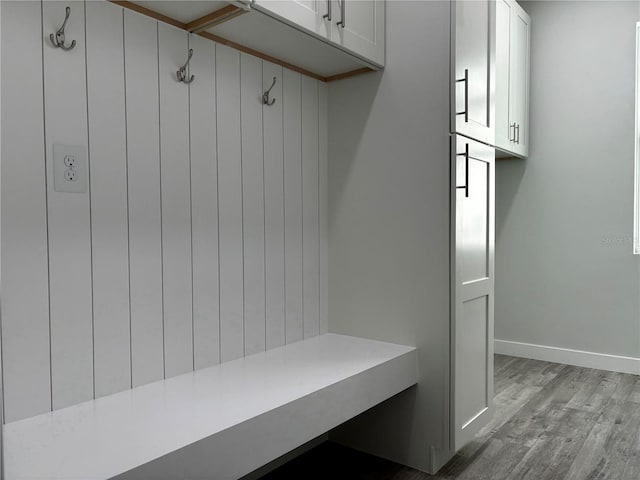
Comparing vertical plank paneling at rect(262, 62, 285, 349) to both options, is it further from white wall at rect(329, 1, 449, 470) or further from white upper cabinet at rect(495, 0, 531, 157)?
white upper cabinet at rect(495, 0, 531, 157)

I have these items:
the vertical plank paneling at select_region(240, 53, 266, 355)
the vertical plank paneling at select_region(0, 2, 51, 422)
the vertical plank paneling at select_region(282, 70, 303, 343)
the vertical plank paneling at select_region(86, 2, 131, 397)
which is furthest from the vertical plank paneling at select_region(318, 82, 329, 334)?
the vertical plank paneling at select_region(0, 2, 51, 422)

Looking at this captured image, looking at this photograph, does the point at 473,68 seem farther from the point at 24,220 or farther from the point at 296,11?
the point at 24,220

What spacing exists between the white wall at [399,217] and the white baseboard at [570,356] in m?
2.04

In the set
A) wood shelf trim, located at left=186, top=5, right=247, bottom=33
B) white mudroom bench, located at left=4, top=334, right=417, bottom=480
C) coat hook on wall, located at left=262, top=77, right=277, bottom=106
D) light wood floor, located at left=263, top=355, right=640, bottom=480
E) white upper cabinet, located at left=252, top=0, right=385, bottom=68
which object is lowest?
light wood floor, located at left=263, top=355, right=640, bottom=480

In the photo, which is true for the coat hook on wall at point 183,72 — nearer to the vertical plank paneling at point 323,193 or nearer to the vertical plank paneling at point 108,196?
the vertical plank paneling at point 108,196

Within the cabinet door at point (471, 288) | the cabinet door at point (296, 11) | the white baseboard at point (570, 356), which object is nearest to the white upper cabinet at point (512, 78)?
the cabinet door at point (471, 288)

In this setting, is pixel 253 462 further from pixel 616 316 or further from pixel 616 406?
pixel 616 316

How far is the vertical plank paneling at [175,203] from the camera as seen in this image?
1627 mm

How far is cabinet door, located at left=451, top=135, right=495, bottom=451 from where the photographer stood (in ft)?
6.37

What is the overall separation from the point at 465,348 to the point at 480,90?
113 cm

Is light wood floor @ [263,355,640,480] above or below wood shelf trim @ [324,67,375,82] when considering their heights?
below

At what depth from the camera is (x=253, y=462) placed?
131 centimetres

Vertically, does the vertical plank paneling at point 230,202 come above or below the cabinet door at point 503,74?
below

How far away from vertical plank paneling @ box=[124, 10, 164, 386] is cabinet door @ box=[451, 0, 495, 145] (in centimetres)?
114
